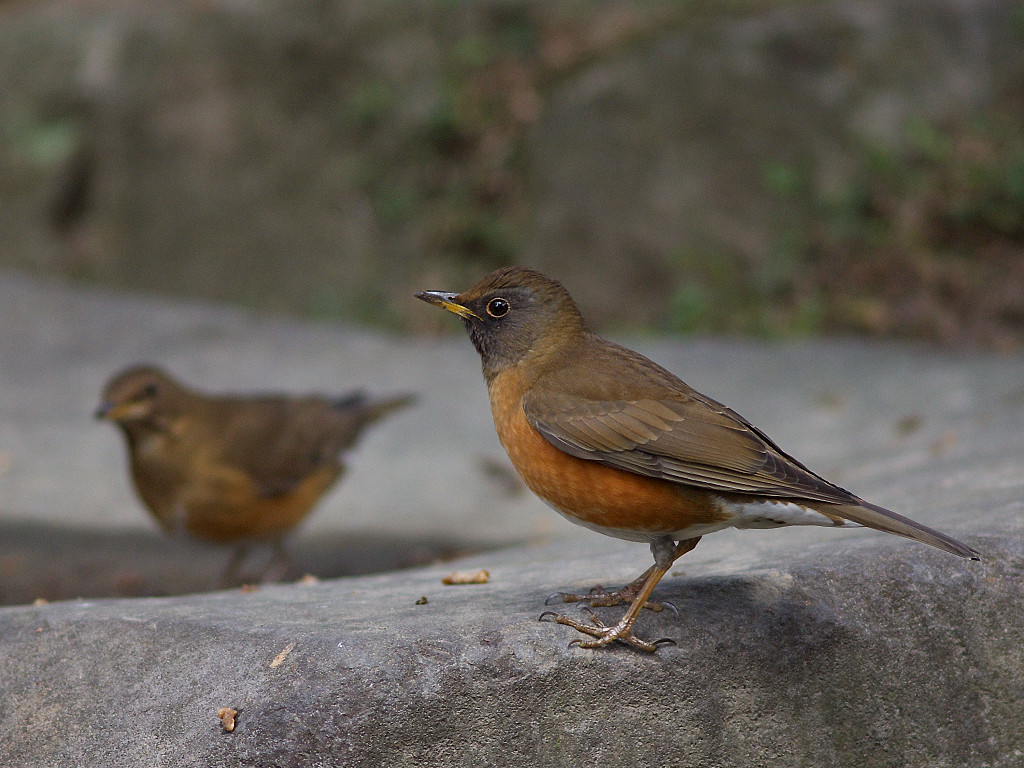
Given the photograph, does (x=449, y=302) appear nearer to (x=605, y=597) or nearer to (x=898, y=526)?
(x=605, y=597)

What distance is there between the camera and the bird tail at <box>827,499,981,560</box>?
9.54 feet

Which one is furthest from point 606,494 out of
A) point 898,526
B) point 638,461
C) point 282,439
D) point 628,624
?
point 282,439

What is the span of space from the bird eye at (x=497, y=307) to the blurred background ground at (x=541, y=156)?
20.3 ft

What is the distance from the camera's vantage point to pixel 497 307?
159 inches

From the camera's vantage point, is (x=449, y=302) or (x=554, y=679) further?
(x=449, y=302)

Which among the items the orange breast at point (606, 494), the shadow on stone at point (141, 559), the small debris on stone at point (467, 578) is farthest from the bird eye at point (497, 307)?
the shadow on stone at point (141, 559)

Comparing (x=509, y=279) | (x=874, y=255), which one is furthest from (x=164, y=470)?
(x=874, y=255)

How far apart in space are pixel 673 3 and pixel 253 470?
7.33m

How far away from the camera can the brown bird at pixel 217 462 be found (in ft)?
19.9

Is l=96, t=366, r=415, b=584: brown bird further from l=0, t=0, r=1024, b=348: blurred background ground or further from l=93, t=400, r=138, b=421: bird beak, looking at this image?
l=0, t=0, r=1024, b=348: blurred background ground

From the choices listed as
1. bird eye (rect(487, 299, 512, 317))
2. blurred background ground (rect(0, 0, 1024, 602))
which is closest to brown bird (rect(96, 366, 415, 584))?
blurred background ground (rect(0, 0, 1024, 602))

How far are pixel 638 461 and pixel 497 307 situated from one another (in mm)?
931

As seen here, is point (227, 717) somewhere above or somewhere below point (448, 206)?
below

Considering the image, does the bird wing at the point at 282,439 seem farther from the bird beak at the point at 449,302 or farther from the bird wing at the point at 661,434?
the bird wing at the point at 661,434
